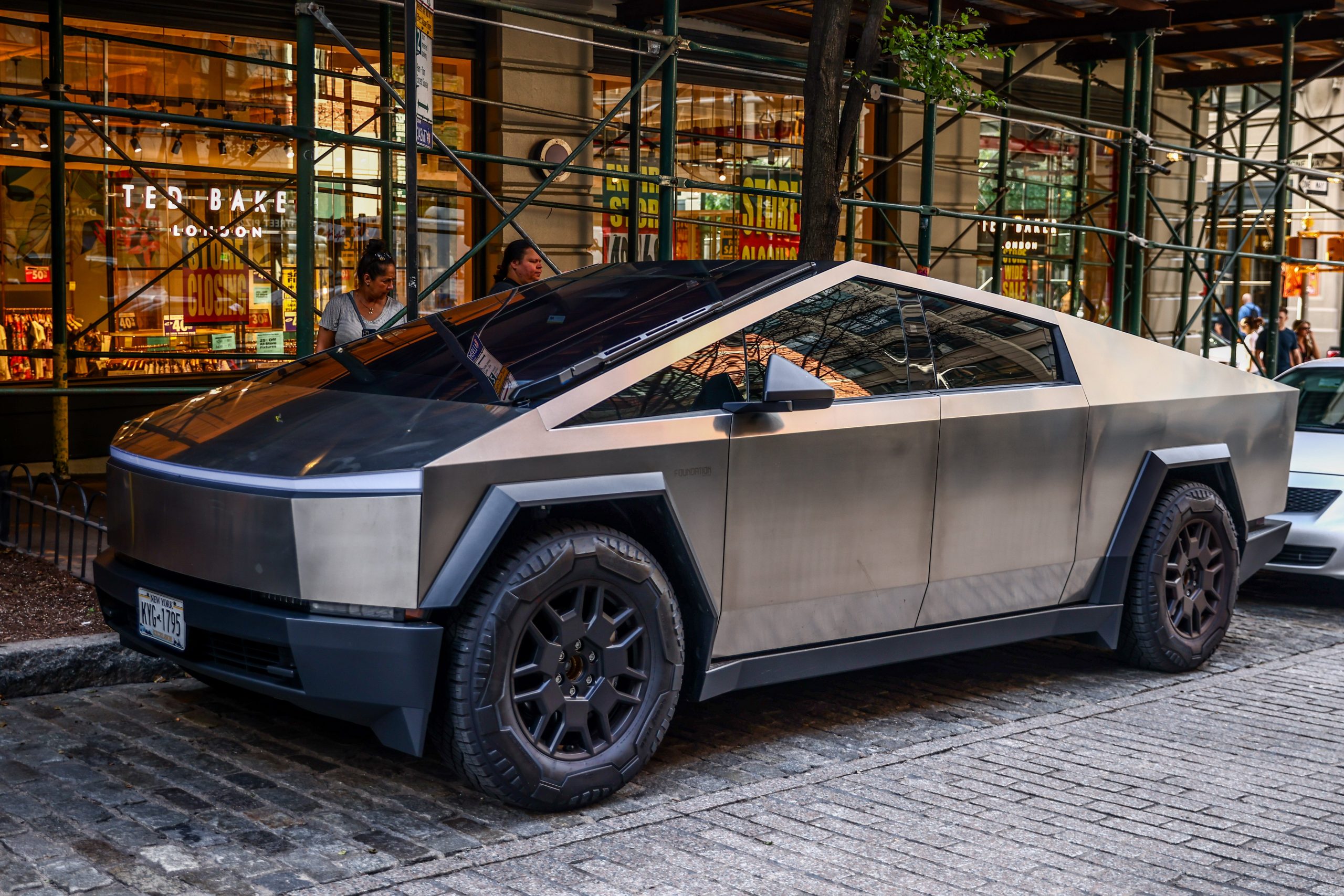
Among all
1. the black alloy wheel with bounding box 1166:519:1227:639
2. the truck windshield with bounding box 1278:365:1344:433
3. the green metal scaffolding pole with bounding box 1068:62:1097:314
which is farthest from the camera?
the green metal scaffolding pole with bounding box 1068:62:1097:314

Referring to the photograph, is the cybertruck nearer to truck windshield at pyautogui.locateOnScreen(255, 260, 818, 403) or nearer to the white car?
Result: truck windshield at pyautogui.locateOnScreen(255, 260, 818, 403)

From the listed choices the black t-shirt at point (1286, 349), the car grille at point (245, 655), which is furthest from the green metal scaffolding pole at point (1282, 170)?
the car grille at point (245, 655)

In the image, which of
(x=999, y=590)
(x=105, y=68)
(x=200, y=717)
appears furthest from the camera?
(x=105, y=68)

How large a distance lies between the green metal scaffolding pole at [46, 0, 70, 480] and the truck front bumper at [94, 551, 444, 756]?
582cm

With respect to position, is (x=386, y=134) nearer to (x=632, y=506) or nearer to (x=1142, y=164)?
(x=1142, y=164)

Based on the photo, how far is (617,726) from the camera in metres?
4.21

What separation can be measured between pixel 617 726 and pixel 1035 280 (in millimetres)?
15134

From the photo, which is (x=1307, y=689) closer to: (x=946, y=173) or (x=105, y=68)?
(x=105, y=68)

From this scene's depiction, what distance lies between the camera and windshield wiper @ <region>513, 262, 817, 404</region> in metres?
4.18

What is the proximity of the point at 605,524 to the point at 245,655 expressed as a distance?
3.66 feet

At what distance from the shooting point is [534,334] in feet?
15.4

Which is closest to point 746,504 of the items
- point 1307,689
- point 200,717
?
point 200,717

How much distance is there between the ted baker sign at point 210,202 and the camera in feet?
34.4

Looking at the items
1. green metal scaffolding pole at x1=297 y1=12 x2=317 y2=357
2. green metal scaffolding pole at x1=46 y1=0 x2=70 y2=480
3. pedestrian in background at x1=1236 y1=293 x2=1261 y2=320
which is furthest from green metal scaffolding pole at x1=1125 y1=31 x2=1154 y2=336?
pedestrian in background at x1=1236 y1=293 x2=1261 y2=320
